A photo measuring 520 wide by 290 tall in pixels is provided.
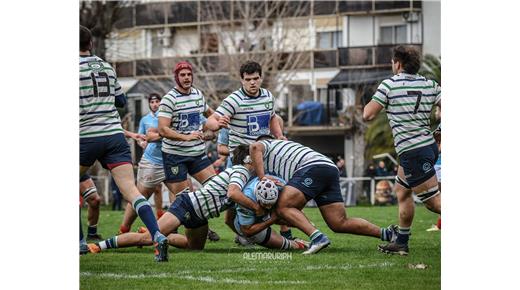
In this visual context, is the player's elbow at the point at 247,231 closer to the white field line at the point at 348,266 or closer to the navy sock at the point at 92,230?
the white field line at the point at 348,266

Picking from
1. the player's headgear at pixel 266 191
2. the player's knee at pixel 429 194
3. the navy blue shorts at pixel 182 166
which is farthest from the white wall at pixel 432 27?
the navy blue shorts at pixel 182 166

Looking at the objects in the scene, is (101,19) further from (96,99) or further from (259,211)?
(259,211)

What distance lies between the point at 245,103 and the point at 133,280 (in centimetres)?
304

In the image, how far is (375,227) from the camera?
37.3ft

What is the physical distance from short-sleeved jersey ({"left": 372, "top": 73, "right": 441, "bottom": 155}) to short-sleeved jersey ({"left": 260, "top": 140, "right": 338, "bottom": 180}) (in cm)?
82

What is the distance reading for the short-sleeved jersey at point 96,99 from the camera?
10.5m

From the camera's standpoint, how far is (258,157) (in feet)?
35.8

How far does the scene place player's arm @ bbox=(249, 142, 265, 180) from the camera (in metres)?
10.8

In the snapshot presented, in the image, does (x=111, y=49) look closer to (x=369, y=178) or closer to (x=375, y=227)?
(x=375, y=227)

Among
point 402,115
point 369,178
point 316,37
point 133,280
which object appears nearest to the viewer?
point 133,280

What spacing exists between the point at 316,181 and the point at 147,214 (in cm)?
169

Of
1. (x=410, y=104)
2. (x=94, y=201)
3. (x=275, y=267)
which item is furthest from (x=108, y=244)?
(x=410, y=104)

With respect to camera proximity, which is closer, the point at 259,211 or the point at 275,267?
the point at 275,267
